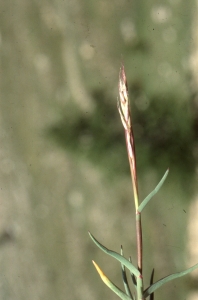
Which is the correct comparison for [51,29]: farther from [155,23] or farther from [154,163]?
[154,163]

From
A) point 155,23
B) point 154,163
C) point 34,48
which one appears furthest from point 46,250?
point 155,23

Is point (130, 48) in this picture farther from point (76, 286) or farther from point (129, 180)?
point (76, 286)

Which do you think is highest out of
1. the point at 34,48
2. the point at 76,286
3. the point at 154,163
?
the point at 34,48

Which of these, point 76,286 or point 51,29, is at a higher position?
point 51,29

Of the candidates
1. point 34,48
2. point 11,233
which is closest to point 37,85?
point 34,48

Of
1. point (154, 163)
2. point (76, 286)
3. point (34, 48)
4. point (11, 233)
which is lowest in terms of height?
point (76, 286)

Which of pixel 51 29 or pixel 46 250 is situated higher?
pixel 51 29
